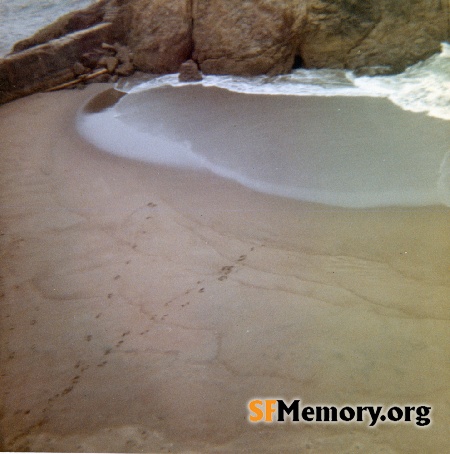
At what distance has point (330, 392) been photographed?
1999mm

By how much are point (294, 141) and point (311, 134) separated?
0.75 ft

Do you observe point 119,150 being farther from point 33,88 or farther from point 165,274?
point 33,88

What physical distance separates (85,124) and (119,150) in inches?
44.5

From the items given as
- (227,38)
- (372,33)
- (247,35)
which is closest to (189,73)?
(227,38)

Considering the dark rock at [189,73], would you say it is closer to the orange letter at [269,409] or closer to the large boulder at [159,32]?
the large boulder at [159,32]

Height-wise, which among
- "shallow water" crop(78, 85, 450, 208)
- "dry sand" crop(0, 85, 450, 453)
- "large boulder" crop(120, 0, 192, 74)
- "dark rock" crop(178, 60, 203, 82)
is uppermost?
"large boulder" crop(120, 0, 192, 74)

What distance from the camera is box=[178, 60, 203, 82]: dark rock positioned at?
670 centimetres

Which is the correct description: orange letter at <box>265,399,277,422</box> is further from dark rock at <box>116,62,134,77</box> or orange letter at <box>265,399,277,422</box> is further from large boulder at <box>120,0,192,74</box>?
dark rock at <box>116,62,134,77</box>

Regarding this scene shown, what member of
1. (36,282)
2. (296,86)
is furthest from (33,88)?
(36,282)

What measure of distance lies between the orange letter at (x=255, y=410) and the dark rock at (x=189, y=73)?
226 inches

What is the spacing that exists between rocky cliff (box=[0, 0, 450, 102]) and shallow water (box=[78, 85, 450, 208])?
1.22 meters

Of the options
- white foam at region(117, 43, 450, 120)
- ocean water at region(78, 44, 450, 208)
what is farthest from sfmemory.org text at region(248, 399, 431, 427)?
white foam at region(117, 43, 450, 120)

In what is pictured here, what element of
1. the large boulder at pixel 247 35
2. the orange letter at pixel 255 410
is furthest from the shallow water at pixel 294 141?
the orange letter at pixel 255 410

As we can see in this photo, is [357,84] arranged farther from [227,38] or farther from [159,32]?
[159,32]
